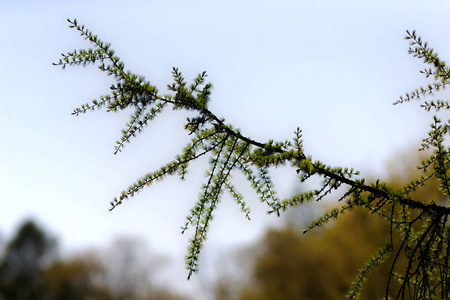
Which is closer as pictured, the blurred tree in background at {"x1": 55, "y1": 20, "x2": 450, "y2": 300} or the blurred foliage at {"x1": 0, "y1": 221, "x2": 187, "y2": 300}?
the blurred tree in background at {"x1": 55, "y1": 20, "x2": 450, "y2": 300}

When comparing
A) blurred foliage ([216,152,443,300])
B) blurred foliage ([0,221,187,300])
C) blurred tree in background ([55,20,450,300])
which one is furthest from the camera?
blurred foliage ([0,221,187,300])

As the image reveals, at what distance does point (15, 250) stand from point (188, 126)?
3454 cm

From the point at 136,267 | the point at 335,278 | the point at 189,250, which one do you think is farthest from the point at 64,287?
the point at 189,250

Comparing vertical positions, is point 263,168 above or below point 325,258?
below

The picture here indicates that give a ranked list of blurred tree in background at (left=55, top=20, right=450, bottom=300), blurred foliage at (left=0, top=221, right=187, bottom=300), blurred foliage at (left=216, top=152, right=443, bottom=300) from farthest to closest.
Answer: blurred foliage at (left=0, top=221, right=187, bottom=300)
blurred foliage at (left=216, top=152, right=443, bottom=300)
blurred tree in background at (left=55, top=20, right=450, bottom=300)

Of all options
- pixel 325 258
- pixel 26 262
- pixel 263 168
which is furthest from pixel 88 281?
pixel 263 168

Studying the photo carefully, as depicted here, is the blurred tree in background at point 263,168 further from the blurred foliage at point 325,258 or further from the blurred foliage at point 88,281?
the blurred foliage at point 88,281

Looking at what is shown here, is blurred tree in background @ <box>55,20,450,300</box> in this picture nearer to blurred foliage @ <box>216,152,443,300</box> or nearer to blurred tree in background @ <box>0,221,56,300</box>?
blurred foliage @ <box>216,152,443,300</box>

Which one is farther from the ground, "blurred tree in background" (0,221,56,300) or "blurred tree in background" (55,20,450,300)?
"blurred tree in background" (0,221,56,300)

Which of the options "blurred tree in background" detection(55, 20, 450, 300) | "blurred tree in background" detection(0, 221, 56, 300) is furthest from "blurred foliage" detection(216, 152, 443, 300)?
"blurred tree in background" detection(0, 221, 56, 300)

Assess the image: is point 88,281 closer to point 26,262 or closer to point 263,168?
point 26,262

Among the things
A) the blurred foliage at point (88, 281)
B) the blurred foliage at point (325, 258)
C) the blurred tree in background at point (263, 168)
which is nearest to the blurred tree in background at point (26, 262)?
the blurred foliage at point (88, 281)

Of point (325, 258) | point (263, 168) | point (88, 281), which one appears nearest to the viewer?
point (263, 168)

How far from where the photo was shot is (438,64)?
73.7 inches
